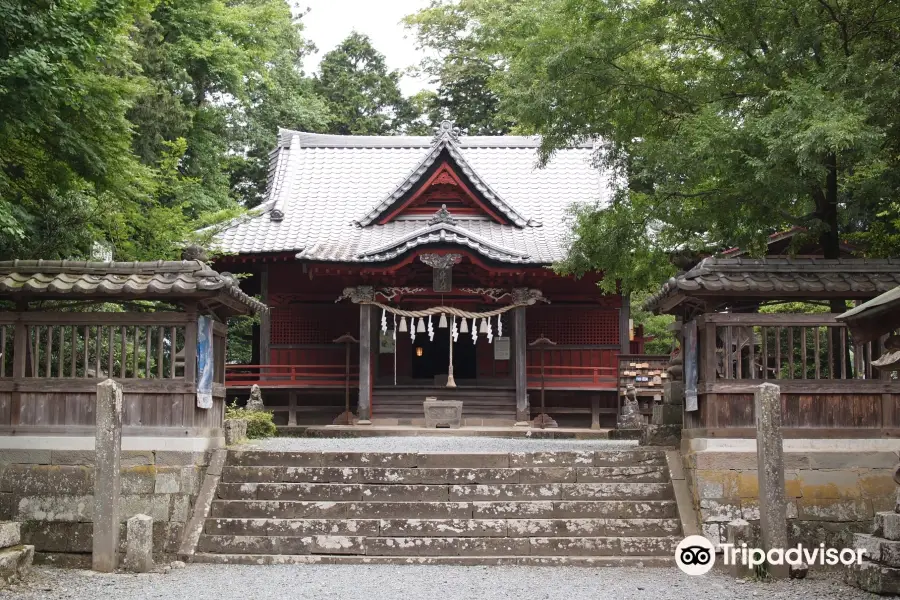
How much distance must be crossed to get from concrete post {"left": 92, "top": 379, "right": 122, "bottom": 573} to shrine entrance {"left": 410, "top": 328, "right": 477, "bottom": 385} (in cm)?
1567

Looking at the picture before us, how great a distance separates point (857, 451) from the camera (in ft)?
37.8

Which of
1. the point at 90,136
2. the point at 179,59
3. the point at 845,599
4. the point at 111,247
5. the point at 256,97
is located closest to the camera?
the point at 845,599

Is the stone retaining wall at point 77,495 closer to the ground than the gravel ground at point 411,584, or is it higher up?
higher up

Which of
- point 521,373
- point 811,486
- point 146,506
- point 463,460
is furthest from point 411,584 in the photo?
point 521,373

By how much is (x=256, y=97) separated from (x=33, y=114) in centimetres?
2280

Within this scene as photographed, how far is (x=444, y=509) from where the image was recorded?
11547mm

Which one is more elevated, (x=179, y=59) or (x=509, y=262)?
(x=179, y=59)

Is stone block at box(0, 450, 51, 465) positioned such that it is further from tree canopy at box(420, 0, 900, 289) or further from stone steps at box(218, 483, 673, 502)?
tree canopy at box(420, 0, 900, 289)

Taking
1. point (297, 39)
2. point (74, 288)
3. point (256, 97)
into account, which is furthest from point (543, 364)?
point (297, 39)

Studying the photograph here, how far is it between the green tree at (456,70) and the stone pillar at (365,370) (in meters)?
17.2

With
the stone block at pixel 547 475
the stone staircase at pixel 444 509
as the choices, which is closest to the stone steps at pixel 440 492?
the stone staircase at pixel 444 509

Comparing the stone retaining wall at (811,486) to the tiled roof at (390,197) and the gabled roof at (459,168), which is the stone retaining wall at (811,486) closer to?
the tiled roof at (390,197)

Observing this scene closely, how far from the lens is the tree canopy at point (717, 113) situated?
39.1ft

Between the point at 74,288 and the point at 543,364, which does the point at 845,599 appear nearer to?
the point at 74,288
